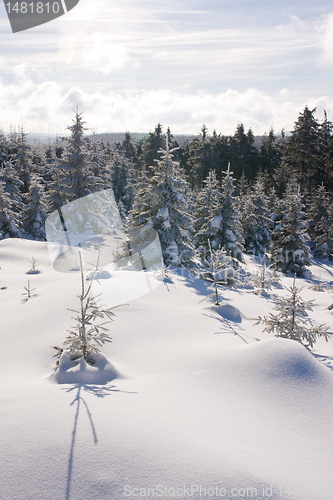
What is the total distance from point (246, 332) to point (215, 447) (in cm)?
382

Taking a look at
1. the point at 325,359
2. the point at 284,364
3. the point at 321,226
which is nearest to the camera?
the point at 284,364

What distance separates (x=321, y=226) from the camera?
30156mm

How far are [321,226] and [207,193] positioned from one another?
15.8 metres

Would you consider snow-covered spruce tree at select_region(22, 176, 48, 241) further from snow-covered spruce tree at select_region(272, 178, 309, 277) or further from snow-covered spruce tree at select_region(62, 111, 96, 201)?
snow-covered spruce tree at select_region(272, 178, 309, 277)

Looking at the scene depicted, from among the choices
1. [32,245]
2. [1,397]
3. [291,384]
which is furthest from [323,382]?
[32,245]

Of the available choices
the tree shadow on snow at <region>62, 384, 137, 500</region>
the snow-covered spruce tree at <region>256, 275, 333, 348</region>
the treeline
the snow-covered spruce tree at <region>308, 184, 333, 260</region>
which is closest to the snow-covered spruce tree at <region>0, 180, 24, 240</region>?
the treeline

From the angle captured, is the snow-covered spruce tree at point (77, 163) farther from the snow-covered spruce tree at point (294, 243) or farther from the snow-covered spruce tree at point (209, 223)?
the snow-covered spruce tree at point (294, 243)

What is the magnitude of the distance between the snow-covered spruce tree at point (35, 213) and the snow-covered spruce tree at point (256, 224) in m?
17.9

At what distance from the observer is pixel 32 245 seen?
555 inches

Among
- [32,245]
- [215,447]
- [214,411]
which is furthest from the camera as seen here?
[32,245]

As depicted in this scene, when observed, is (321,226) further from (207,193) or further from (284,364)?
(284,364)

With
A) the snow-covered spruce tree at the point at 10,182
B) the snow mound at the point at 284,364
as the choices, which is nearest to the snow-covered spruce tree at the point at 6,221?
the snow-covered spruce tree at the point at 10,182

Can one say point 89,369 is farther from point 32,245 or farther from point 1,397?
point 32,245

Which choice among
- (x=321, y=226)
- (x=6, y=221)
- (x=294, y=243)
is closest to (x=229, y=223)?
(x=294, y=243)
